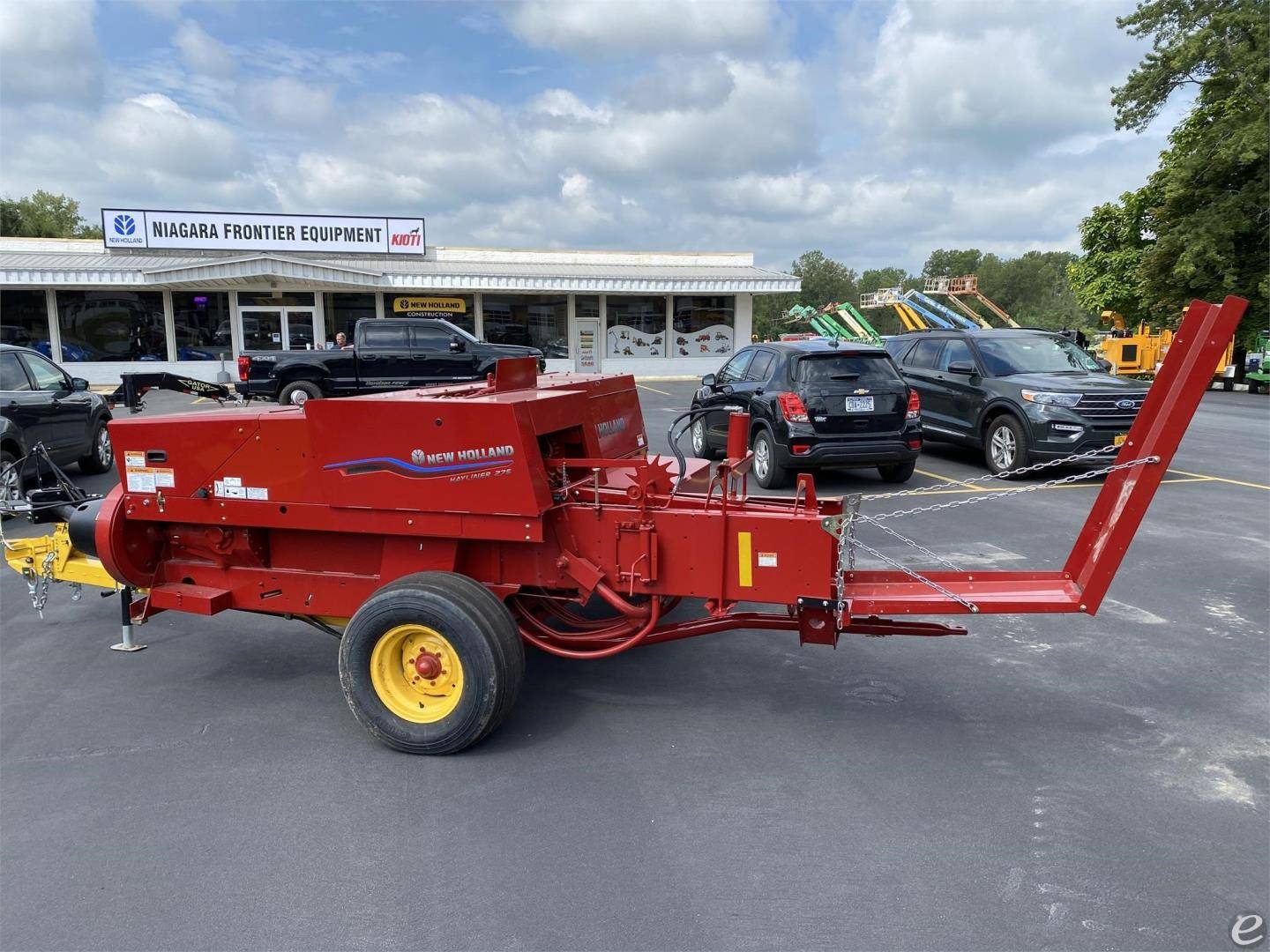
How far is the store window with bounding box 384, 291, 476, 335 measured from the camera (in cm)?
2784

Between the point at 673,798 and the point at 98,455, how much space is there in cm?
992

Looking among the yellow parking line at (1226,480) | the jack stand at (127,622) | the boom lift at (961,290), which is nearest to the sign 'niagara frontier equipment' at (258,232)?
the yellow parking line at (1226,480)

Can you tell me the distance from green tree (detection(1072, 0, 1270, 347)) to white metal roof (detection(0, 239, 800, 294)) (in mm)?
13229

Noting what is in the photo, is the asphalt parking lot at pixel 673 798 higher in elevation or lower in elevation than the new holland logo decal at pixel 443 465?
lower

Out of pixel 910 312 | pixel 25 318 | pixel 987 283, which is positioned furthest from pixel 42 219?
pixel 987 283

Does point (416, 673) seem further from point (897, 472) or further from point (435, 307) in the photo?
point (435, 307)

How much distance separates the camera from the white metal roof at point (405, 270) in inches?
955

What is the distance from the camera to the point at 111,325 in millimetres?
26125

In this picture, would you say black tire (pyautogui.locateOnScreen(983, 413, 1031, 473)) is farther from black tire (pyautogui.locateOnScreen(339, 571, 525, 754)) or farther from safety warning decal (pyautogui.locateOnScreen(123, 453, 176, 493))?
safety warning decal (pyautogui.locateOnScreen(123, 453, 176, 493))

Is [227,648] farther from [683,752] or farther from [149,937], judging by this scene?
[683,752]

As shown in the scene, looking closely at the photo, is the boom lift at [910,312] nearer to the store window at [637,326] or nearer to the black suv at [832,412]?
the store window at [637,326]

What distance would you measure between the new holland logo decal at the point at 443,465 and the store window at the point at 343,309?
25.1m

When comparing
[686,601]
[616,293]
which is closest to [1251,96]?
[616,293]

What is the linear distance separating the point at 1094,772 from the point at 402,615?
3.06m
